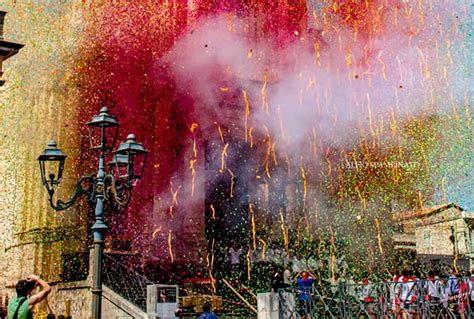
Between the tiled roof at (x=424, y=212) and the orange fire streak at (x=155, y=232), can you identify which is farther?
the tiled roof at (x=424, y=212)

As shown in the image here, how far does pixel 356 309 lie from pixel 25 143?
17.9 meters

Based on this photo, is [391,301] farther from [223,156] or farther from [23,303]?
[223,156]

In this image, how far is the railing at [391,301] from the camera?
8.62 metres

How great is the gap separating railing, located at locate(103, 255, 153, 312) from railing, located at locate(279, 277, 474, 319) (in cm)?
474

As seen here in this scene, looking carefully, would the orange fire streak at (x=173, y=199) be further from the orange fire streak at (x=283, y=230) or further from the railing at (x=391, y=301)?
the railing at (x=391, y=301)

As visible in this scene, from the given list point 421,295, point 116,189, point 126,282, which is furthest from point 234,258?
point 116,189

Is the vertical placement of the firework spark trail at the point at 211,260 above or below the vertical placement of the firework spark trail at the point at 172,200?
below

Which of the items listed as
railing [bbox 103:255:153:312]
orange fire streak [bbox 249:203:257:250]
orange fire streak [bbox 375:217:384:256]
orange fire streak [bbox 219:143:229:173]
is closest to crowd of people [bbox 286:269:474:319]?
railing [bbox 103:255:153:312]

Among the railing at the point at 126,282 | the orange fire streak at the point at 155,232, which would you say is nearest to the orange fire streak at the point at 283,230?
the orange fire streak at the point at 155,232

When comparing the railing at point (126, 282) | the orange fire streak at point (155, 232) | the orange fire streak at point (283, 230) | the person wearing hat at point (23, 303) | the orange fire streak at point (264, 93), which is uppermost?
the orange fire streak at point (264, 93)

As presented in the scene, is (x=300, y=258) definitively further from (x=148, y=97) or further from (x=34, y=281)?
(x=34, y=281)

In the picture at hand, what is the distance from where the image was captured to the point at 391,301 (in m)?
9.48

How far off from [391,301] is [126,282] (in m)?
7.73

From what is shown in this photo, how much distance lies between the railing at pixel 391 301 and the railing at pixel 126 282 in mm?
4738
